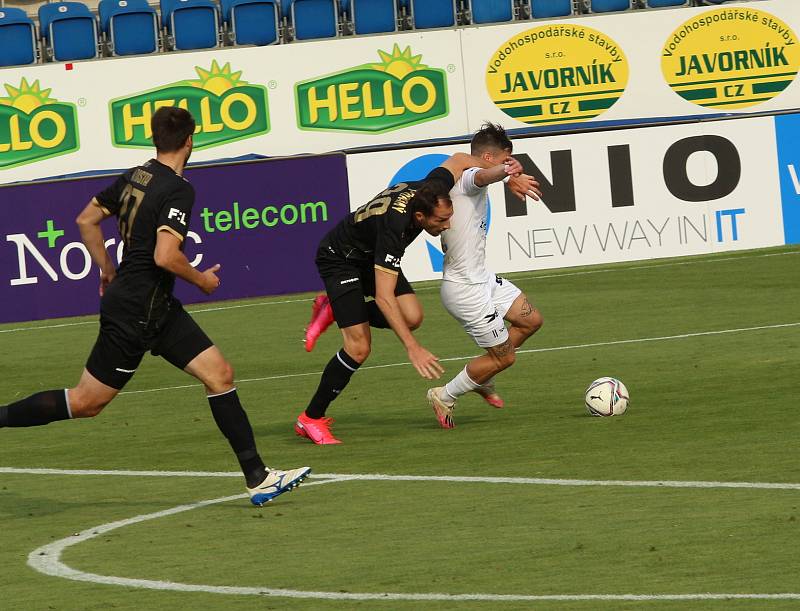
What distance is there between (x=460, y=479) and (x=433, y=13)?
16764 mm

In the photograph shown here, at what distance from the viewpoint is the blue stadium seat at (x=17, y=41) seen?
76.8ft

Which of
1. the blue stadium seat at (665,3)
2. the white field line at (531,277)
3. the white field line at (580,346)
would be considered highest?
the blue stadium seat at (665,3)

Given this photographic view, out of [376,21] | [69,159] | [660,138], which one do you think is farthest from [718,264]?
[69,159]

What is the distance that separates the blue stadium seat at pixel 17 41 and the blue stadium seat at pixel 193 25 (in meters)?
2.08

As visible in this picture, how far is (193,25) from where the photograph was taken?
78.1 ft

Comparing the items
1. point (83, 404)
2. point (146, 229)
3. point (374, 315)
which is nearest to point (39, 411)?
point (83, 404)

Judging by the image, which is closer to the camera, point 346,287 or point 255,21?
point 346,287

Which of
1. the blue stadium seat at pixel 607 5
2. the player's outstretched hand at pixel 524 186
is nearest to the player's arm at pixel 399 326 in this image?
the player's outstretched hand at pixel 524 186

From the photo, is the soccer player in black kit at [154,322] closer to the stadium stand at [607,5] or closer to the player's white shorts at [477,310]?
the player's white shorts at [477,310]

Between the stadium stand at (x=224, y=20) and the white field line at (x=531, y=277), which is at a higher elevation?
the stadium stand at (x=224, y=20)

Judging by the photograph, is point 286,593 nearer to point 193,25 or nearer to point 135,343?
point 135,343

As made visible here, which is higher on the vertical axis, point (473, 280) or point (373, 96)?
point (373, 96)

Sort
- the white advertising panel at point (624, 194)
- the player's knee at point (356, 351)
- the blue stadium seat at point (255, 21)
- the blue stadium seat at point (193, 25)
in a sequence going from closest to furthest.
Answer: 1. the player's knee at point (356, 351)
2. the white advertising panel at point (624, 194)
3. the blue stadium seat at point (193, 25)
4. the blue stadium seat at point (255, 21)

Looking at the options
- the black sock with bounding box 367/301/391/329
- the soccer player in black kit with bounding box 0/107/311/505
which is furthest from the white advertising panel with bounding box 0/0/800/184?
the soccer player in black kit with bounding box 0/107/311/505
